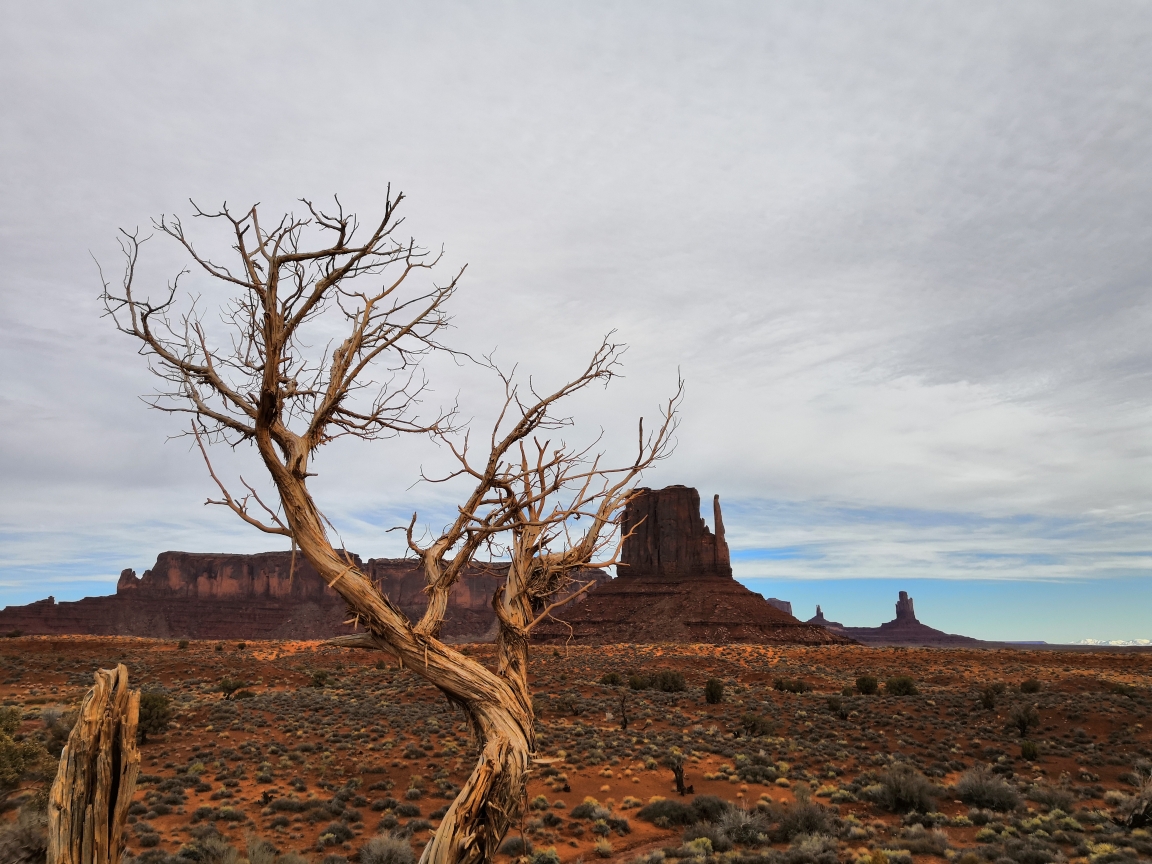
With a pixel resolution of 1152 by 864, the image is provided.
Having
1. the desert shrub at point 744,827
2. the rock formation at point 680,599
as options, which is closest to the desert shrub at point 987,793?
the desert shrub at point 744,827

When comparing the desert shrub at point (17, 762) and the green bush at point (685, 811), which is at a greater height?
the desert shrub at point (17, 762)

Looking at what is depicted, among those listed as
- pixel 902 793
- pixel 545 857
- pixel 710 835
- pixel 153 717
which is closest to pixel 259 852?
pixel 545 857

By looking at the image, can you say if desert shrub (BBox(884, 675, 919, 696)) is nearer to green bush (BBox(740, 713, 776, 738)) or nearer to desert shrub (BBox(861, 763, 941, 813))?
green bush (BBox(740, 713, 776, 738))

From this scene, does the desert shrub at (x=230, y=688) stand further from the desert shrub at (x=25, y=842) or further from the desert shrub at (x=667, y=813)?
the desert shrub at (x=667, y=813)

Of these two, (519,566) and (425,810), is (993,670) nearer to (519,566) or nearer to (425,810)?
(425,810)

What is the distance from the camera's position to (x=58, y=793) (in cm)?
313

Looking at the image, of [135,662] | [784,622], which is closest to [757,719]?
[135,662]

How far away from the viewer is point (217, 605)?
132 metres

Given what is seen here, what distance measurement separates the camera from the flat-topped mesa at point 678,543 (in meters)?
99.7

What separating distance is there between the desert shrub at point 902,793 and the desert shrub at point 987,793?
2.06ft

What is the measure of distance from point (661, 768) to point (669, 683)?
43.3 ft

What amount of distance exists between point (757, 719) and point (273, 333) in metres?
21.5

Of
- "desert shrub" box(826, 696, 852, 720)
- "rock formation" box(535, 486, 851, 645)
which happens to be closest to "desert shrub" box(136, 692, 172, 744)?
"desert shrub" box(826, 696, 852, 720)

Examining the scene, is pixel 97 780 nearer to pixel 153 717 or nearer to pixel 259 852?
pixel 259 852
